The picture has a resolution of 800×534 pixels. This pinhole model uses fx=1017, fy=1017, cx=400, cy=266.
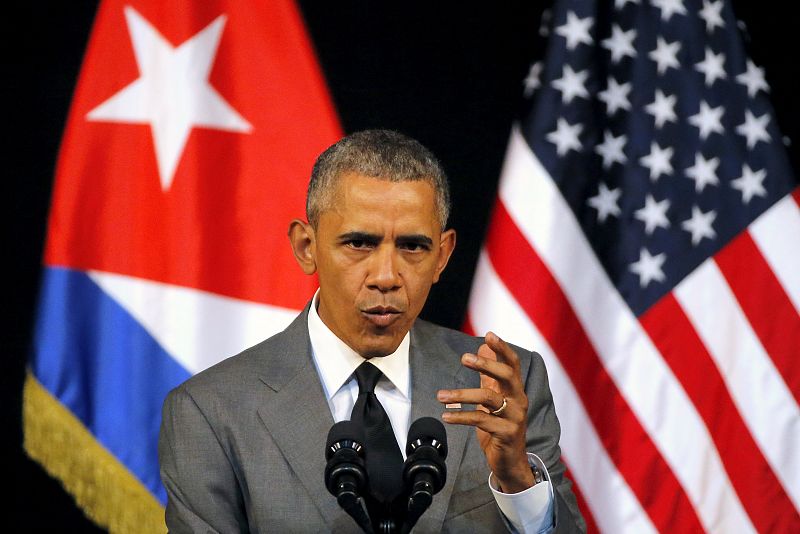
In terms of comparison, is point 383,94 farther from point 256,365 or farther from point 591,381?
point 256,365

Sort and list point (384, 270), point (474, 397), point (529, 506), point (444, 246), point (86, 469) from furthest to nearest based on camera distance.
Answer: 1. point (86, 469)
2. point (444, 246)
3. point (384, 270)
4. point (529, 506)
5. point (474, 397)

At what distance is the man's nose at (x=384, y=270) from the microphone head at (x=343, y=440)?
483mm

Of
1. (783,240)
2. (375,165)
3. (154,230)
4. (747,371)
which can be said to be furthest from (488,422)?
(783,240)

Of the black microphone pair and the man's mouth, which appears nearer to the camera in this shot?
the black microphone pair

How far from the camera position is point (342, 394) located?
6.53 ft

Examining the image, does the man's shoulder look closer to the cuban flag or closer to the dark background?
the cuban flag

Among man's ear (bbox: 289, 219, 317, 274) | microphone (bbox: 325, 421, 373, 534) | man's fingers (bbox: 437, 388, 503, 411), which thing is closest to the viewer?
microphone (bbox: 325, 421, 373, 534)

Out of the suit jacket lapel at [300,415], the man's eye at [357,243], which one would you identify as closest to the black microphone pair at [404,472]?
the suit jacket lapel at [300,415]

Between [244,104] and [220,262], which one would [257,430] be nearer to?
[220,262]

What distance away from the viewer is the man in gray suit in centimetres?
183

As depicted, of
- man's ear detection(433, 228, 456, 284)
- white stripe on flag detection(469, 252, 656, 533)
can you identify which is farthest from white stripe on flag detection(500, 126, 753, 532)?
man's ear detection(433, 228, 456, 284)

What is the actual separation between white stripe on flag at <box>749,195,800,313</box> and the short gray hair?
5.05 feet

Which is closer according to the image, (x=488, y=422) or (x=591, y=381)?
(x=488, y=422)

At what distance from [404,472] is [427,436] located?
0.07m
